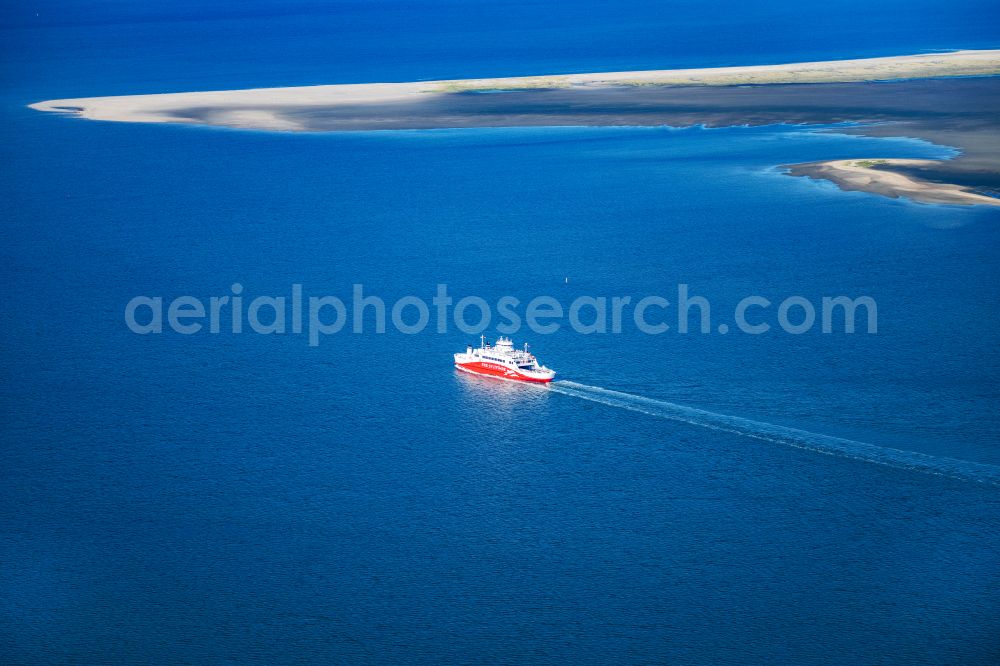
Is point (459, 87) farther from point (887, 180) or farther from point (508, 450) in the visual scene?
point (508, 450)

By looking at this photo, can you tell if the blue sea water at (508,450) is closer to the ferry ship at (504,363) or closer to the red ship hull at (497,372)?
the red ship hull at (497,372)

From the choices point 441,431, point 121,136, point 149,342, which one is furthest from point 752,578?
point 121,136

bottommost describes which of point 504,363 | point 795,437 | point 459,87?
point 795,437

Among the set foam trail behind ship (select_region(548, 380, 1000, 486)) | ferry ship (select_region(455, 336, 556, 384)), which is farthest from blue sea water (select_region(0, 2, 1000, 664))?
ferry ship (select_region(455, 336, 556, 384))

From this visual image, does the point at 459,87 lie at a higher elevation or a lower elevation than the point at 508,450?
higher

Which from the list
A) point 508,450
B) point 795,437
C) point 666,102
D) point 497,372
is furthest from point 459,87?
point 795,437

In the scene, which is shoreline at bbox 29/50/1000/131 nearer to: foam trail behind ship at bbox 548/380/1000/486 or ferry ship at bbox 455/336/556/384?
ferry ship at bbox 455/336/556/384

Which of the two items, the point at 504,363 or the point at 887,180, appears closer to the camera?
the point at 504,363
